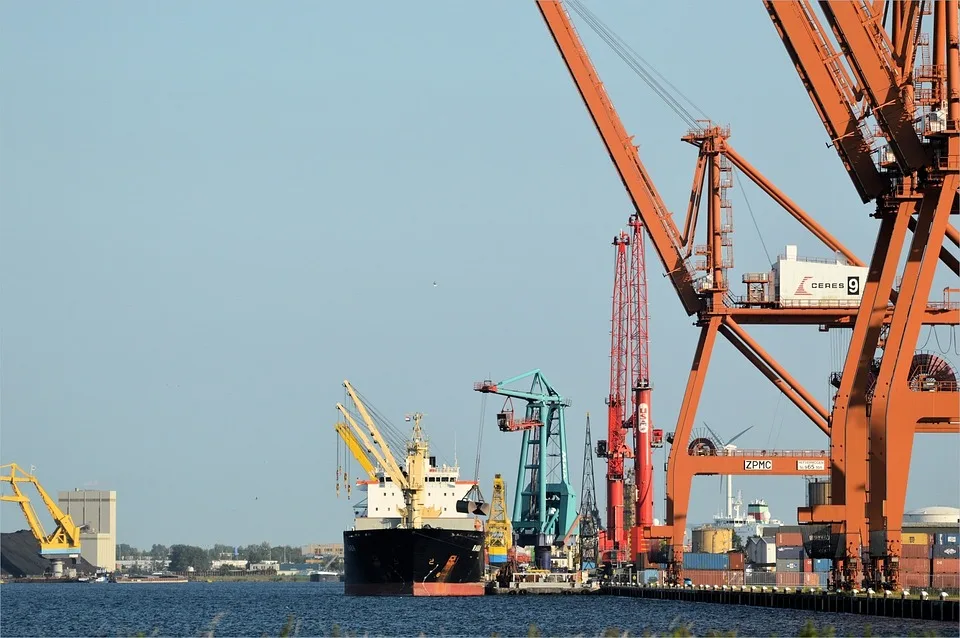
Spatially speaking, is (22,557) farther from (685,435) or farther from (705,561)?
(685,435)

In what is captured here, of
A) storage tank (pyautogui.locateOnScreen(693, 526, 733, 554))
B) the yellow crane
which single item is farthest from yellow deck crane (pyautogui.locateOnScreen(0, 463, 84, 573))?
storage tank (pyautogui.locateOnScreen(693, 526, 733, 554))

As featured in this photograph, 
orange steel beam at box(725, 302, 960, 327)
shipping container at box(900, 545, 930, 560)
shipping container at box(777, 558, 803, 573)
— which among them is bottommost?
shipping container at box(777, 558, 803, 573)

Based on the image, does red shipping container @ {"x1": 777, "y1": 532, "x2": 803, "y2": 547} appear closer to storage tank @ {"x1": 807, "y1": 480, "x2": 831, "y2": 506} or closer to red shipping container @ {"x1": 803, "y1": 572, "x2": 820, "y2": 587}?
red shipping container @ {"x1": 803, "y1": 572, "x2": 820, "y2": 587}

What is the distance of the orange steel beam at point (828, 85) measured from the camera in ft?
148

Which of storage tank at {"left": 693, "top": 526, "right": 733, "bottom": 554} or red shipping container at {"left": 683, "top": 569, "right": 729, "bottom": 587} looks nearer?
red shipping container at {"left": 683, "top": 569, "right": 729, "bottom": 587}

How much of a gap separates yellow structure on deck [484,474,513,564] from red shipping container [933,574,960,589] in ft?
158

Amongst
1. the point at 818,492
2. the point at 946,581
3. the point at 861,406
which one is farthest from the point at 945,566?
the point at 861,406

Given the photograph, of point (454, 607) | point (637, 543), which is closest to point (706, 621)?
point (454, 607)

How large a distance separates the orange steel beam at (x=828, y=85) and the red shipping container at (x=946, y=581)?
36.6 feet

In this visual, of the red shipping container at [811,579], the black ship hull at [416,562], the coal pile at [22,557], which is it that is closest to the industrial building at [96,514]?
the coal pile at [22,557]

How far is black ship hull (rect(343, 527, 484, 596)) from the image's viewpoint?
77125 mm

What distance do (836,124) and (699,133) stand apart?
615 inches

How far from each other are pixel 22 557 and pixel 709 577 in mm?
126769

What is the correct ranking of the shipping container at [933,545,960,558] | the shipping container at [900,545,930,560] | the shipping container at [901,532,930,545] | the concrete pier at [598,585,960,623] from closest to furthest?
the concrete pier at [598,585,960,623] → the shipping container at [900,545,930,560] → the shipping container at [933,545,960,558] → the shipping container at [901,532,930,545]
